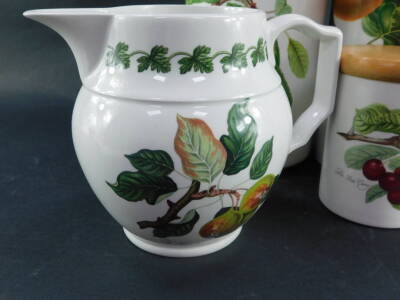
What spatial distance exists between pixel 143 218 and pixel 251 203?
0.15 m

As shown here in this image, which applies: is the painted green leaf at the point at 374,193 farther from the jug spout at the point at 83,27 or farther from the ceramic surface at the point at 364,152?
→ the jug spout at the point at 83,27

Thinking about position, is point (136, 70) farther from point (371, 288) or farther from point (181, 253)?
point (371, 288)

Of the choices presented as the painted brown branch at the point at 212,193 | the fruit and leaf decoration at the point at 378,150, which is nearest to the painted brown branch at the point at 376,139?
the fruit and leaf decoration at the point at 378,150

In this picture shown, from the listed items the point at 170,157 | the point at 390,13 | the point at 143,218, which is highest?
the point at 390,13

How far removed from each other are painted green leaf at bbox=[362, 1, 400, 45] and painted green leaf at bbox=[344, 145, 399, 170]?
26 centimetres

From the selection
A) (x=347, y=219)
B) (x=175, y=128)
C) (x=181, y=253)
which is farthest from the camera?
(x=347, y=219)

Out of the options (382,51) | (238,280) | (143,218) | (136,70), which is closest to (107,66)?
(136,70)

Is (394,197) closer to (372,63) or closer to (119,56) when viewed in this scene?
(372,63)

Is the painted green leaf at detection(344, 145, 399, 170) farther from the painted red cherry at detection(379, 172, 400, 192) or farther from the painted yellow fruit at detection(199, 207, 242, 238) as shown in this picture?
the painted yellow fruit at detection(199, 207, 242, 238)

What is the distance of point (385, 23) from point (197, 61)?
478 mm

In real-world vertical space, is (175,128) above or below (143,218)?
above

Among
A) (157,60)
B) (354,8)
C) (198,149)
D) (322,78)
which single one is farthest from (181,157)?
(354,8)

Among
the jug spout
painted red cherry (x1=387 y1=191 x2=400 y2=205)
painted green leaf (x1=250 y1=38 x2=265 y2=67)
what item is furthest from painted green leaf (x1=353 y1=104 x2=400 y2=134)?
the jug spout

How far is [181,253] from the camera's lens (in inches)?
27.7
